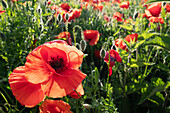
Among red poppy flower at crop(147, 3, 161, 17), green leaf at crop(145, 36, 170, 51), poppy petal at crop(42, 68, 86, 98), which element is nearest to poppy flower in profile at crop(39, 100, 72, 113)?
poppy petal at crop(42, 68, 86, 98)

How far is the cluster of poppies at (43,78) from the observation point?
615 mm

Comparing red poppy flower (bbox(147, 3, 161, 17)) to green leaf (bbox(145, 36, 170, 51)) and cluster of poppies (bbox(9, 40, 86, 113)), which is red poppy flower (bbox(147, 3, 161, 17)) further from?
cluster of poppies (bbox(9, 40, 86, 113))

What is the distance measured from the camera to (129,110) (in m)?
1.16

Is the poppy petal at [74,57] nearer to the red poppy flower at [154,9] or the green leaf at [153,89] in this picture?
the green leaf at [153,89]

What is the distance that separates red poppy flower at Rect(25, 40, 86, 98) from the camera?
2.02 ft

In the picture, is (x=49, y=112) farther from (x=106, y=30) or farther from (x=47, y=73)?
(x=106, y=30)

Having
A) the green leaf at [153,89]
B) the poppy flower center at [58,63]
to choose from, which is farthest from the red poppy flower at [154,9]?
the poppy flower center at [58,63]

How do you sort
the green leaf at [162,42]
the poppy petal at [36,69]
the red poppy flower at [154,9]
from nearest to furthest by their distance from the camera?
1. the poppy petal at [36,69]
2. the green leaf at [162,42]
3. the red poppy flower at [154,9]

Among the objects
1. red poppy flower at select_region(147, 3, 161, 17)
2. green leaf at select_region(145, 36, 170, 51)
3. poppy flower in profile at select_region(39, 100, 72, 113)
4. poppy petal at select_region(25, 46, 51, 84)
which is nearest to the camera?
poppy petal at select_region(25, 46, 51, 84)

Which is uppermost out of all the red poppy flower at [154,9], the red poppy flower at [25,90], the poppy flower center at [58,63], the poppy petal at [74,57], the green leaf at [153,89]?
the red poppy flower at [154,9]

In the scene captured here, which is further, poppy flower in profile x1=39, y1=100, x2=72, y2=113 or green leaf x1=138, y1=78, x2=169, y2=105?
green leaf x1=138, y1=78, x2=169, y2=105

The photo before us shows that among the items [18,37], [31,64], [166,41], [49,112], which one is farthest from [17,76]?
[18,37]

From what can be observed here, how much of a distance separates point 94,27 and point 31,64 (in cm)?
176

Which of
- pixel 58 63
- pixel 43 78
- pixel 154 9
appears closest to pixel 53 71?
pixel 43 78
